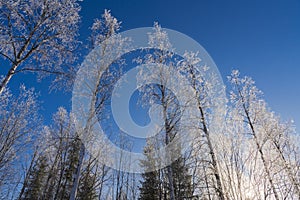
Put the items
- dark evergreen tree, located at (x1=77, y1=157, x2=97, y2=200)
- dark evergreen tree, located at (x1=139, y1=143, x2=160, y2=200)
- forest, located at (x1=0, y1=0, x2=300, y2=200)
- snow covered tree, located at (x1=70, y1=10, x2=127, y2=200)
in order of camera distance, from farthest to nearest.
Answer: dark evergreen tree, located at (x1=139, y1=143, x2=160, y2=200) → dark evergreen tree, located at (x1=77, y1=157, x2=97, y2=200) → snow covered tree, located at (x1=70, y1=10, x2=127, y2=200) → forest, located at (x1=0, y1=0, x2=300, y2=200)

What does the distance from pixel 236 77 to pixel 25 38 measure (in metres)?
11.7

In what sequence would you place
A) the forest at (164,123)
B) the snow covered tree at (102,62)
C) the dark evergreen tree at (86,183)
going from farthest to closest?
the dark evergreen tree at (86,183), the snow covered tree at (102,62), the forest at (164,123)

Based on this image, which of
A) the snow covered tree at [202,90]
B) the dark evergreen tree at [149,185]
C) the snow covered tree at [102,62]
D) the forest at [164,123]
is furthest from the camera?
the dark evergreen tree at [149,185]

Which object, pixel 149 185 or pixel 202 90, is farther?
pixel 149 185

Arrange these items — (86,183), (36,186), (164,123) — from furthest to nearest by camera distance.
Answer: (36,186)
(86,183)
(164,123)

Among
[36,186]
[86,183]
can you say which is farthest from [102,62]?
[36,186]

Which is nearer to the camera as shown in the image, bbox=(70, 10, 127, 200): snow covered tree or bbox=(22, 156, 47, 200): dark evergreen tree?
bbox=(70, 10, 127, 200): snow covered tree

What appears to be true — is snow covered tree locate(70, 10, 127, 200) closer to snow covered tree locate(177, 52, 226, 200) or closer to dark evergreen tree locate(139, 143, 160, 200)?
snow covered tree locate(177, 52, 226, 200)

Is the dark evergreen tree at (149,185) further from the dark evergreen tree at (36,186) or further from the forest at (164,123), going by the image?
the dark evergreen tree at (36,186)

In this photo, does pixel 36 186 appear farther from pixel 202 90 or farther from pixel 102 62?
pixel 202 90

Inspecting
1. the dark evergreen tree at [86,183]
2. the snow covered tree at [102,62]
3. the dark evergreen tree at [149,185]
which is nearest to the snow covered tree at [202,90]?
the snow covered tree at [102,62]

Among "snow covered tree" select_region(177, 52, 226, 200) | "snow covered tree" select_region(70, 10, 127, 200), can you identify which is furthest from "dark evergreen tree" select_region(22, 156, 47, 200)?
"snow covered tree" select_region(177, 52, 226, 200)

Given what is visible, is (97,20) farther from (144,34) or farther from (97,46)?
(144,34)

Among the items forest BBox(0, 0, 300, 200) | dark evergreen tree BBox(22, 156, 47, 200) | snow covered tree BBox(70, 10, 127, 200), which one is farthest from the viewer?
dark evergreen tree BBox(22, 156, 47, 200)
